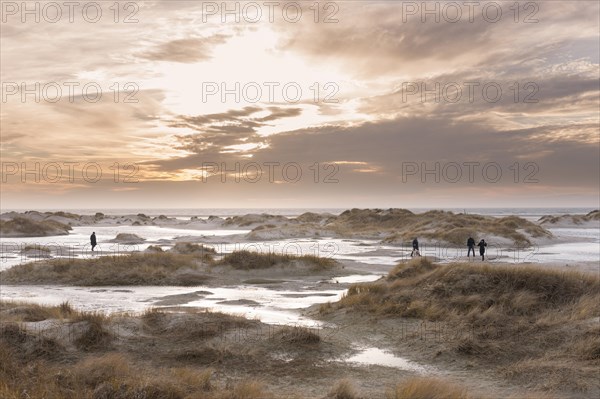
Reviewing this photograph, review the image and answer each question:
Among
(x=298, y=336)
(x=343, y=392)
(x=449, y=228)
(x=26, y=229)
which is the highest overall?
(x=26, y=229)

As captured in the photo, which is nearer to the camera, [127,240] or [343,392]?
[343,392]

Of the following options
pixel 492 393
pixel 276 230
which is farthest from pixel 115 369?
pixel 276 230

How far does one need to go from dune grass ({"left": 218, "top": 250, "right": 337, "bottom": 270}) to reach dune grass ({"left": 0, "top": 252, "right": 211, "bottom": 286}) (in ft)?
8.58

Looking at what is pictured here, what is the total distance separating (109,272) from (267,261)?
10078 mm

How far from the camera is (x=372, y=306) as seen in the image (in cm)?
1900

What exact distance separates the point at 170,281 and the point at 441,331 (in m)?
18.2

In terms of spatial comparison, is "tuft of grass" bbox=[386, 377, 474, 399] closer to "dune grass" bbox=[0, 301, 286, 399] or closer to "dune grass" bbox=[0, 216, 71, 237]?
"dune grass" bbox=[0, 301, 286, 399]

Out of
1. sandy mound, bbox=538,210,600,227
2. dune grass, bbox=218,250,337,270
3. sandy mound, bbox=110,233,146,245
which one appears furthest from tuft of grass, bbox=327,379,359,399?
sandy mound, bbox=538,210,600,227

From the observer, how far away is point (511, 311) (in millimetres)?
17047

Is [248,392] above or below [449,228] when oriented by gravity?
below

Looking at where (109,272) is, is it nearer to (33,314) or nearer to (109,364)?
(33,314)

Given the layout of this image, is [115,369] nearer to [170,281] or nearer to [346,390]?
[346,390]

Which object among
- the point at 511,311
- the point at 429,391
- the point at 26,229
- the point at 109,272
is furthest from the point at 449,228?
the point at 26,229

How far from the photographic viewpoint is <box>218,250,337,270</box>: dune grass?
3300cm
